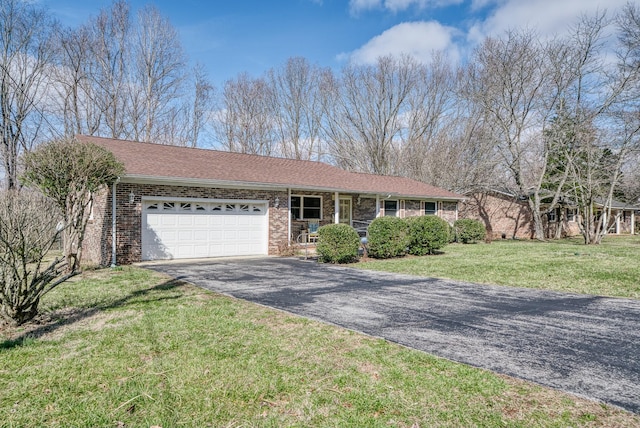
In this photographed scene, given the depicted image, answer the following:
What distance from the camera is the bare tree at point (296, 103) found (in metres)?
33.2

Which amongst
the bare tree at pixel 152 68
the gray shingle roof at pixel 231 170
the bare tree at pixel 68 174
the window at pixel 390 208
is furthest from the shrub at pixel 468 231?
the bare tree at pixel 152 68

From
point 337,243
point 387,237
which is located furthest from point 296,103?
point 337,243

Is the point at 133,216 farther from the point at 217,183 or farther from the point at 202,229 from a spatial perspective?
the point at 217,183

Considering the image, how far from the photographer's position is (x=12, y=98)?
21828mm

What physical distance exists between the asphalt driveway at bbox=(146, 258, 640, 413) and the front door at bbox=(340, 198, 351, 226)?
9.12 meters

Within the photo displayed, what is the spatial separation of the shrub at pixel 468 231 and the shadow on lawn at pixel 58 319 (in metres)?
17.3

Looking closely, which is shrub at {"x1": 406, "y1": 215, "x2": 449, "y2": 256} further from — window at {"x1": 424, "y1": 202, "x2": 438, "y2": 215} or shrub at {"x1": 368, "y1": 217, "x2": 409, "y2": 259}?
window at {"x1": 424, "y1": 202, "x2": 438, "y2": 215}

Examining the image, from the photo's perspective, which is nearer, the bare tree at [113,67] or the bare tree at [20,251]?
the bare tree at [20,251]

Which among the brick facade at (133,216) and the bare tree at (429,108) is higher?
the bare tree at (429,108)

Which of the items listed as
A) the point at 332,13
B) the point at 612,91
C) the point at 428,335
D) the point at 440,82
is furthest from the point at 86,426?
the point at 440,82

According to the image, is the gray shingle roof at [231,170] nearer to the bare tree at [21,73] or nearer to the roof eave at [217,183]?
the roof eave at [217,183]

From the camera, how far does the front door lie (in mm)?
19189

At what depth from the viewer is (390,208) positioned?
20.6 m

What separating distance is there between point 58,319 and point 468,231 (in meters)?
19.4
